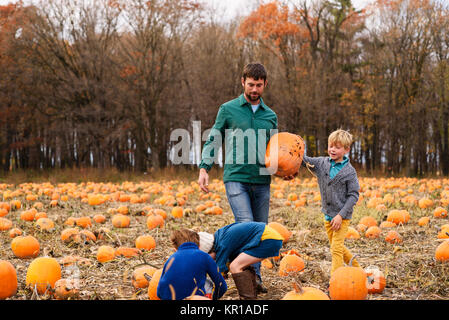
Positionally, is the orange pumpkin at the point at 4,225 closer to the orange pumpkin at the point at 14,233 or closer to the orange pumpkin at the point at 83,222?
the orange pumpkin at the point at 14,233

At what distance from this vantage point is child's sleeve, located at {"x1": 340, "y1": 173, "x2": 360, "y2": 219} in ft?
11.5

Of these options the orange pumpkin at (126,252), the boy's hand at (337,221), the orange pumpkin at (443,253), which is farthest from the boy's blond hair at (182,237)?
the orange pumpkin at (443,253)

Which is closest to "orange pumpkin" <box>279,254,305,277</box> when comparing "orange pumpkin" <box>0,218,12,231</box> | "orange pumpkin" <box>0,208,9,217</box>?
"orange pumpkin" <box>0,218,12,231</box>

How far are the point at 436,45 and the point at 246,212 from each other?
20.4m

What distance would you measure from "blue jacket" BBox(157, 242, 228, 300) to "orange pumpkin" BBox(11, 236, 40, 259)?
230 cm

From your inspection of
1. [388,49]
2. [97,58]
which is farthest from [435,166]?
[97,58]

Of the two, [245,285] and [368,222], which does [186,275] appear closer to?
[245,285]

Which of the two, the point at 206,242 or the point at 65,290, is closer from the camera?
the point at 65,290

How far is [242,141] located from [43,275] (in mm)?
1877

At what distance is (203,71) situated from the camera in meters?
23.2

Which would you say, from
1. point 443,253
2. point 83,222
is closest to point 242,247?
point 443,253

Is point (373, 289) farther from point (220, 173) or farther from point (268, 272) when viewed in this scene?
point (220, 173)

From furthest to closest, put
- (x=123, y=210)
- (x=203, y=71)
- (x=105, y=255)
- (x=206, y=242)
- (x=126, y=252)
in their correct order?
(x=203, y=71), (x=123, y=210), (x=126, y=252), (x=105, y=255), (x=206, y=242)

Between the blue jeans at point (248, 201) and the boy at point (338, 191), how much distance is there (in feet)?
1.79
